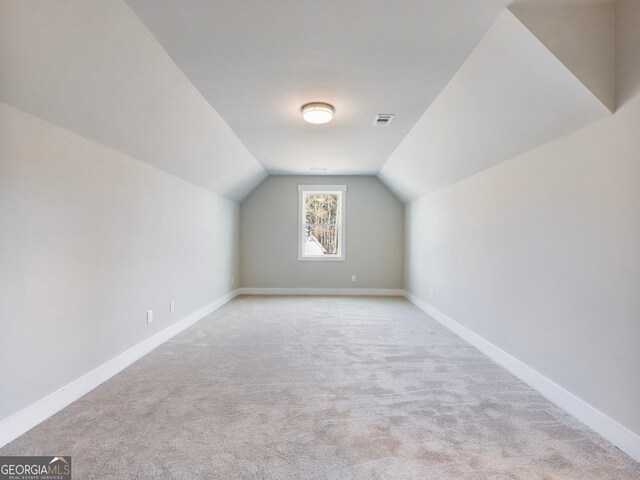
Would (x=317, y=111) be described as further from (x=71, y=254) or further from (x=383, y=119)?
(x=71, y=254)

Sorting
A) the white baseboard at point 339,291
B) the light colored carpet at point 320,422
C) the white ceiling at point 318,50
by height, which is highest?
the white ceiling at point 318,50

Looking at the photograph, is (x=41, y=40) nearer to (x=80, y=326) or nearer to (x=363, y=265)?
(x=80, y=326)

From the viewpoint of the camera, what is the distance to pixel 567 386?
2219mm

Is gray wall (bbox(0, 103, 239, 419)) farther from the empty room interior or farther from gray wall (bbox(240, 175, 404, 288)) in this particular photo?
gray wall (bbox(240, 175, 404, 288))

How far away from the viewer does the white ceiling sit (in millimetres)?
1826

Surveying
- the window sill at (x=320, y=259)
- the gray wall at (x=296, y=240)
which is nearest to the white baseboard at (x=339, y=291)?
the gray wall at (x=296, y=240)

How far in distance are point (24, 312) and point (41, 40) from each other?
1.48 meters

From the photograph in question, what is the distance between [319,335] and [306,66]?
284cm

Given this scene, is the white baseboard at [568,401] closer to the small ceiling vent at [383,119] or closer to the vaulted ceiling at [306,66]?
the vaulted ceiling at [306,66]

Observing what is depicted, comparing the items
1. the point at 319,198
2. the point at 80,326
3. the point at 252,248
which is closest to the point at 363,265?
the point at 319,198

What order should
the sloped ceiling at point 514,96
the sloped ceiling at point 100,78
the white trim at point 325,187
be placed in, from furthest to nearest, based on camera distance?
1. the white trim at point 325,187
2. the sloped ceiling at point 514,96
3. the sloped ceiling at point 100,78

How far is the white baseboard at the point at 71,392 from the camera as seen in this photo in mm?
1823

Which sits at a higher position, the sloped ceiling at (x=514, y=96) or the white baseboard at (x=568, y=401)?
the sloped ceiling at (x=514, y=96)

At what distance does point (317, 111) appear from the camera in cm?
305
